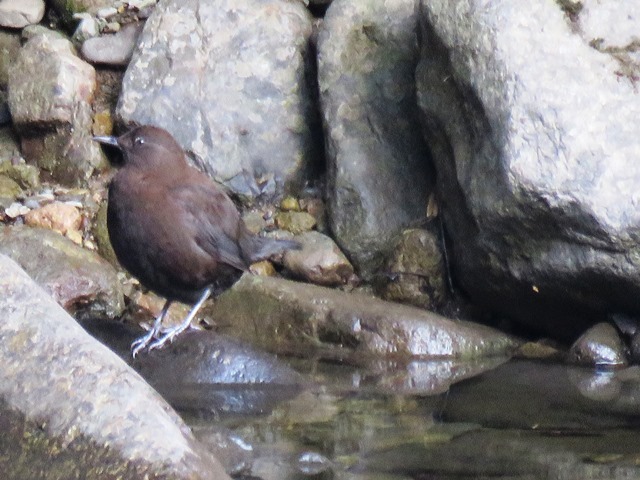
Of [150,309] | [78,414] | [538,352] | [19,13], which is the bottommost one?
[150,309]

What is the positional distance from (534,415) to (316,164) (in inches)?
137

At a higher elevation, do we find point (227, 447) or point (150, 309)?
point (227, 447)

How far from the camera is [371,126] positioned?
7688 millimetres

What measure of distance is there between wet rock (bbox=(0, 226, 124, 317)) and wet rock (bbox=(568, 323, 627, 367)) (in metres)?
2.71

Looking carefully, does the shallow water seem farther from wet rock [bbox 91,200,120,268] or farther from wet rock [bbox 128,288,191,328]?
wet rock [bbox 91,200,120,268]

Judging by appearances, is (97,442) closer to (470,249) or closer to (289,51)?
(470,249)

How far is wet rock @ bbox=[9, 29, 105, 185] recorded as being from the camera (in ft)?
26.7

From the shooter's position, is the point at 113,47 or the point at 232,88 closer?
the point at 232,88

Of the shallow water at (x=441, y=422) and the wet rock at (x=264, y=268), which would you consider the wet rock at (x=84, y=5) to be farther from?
the shallow water at (x=441, y=422)

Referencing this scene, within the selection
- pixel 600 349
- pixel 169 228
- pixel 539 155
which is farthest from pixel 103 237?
pixel 600 349

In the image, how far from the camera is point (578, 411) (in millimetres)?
5141

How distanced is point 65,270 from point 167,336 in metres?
1.55

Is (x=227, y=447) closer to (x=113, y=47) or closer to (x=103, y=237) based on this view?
(x=103, y=237)

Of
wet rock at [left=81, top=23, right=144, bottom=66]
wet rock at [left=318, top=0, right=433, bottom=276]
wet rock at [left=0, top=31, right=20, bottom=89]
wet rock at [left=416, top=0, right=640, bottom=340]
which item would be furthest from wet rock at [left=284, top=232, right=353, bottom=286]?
wet rock at [left=0, top=31, right=20, bottom=89]
